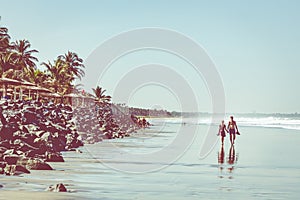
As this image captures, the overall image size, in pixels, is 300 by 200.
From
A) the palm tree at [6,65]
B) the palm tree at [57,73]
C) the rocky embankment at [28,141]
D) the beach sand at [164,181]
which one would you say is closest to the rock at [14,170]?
the rocky embankment at [28,141]

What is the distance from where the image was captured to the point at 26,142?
2067 cm

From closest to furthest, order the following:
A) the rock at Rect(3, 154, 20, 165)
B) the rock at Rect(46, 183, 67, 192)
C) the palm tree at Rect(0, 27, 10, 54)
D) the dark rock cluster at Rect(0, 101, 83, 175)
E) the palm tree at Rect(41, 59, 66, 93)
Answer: the rock at Rect(46, 183, 67, 192) < the rock at Rect(3, 154, 20, 165) < the dark rock cluster at Rect(0, 101, 83, 175) < the palm tree at Rect(0, 27, 10, 54) < the palm tree at Rect(41, 59, 66, 93)

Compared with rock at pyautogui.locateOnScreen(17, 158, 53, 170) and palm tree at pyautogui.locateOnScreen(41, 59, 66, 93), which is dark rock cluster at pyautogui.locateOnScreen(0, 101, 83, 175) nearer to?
rock at pyautogui.locateOnScreen(17, 158, 53, 170)

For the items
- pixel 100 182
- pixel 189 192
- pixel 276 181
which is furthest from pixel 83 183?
pixel 276 181

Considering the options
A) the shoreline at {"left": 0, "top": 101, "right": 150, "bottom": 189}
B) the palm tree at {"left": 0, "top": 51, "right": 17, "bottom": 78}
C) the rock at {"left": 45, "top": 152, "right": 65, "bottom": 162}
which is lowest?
the rock at {"left": 45, "top": 152, "right": 65, "bottom": 162}

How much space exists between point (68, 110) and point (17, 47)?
1632 cm

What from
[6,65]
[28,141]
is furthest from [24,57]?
[28,141]

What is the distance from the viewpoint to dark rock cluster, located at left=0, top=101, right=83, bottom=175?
51.0 feet

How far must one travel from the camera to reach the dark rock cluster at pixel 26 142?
1556 centimetres

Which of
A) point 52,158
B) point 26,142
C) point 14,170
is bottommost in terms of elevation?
point 14,170

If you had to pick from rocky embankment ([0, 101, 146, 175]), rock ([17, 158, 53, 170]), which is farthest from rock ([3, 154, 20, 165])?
rock ([17, 158, 53, 170])

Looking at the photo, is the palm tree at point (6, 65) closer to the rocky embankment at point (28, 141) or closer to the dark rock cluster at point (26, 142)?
the rocky embankment at point (28, 141)

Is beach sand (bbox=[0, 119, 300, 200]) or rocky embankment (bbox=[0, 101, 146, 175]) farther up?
rocky embankment (bbox=[0, 101, 146, 175])

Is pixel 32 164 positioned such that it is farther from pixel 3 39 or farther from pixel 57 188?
pixel 3 39
